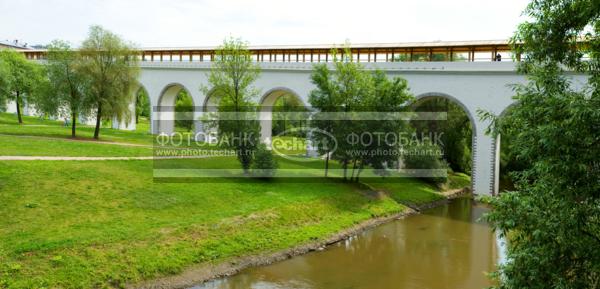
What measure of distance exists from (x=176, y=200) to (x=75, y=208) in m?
3.79

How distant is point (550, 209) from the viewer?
24.0 ft

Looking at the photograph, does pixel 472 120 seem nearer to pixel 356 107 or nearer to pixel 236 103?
pixel 356 107

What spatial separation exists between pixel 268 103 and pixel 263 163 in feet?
44.6

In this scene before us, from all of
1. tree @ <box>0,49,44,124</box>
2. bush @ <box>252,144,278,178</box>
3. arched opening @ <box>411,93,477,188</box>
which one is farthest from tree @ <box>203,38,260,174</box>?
tree @ <box>0,49,44,124</box>

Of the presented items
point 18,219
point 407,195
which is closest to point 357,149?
point 407,195

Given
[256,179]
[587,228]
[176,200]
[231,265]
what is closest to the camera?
[587,228]

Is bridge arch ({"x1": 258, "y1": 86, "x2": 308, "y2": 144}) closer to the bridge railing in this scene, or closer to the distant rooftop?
the bridge railing

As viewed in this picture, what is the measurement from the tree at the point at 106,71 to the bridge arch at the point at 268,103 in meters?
9.53

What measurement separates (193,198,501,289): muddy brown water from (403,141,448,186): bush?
792cm

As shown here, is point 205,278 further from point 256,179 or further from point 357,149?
point 357,149

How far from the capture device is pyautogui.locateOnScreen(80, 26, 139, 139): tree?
28953mm

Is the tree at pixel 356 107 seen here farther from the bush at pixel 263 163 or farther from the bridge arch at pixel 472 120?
the bridge arch at pixel 472 120

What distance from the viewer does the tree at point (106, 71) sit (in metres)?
29.0

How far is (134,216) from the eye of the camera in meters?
16.7
